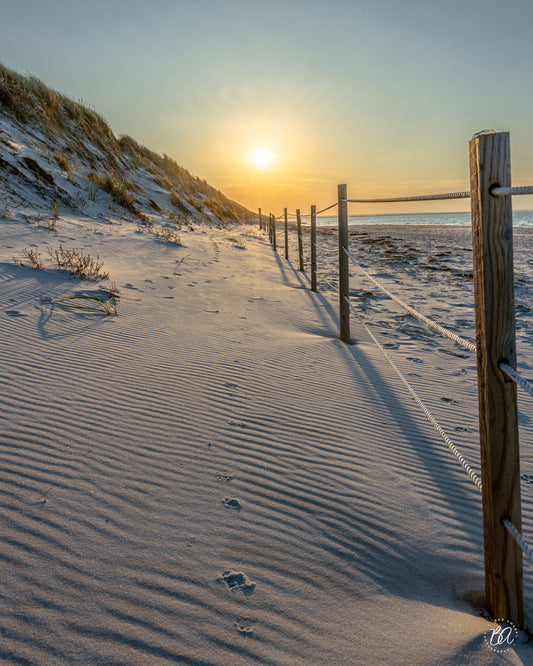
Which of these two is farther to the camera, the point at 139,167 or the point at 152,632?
the point at 139,167

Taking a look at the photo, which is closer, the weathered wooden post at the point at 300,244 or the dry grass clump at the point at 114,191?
the weathered wooden post at the point at 300,244

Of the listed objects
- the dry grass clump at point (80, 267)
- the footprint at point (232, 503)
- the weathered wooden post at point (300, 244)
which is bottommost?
the footprint at point (232, 503)

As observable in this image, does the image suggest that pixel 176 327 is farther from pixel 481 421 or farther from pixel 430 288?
pixel 430 288

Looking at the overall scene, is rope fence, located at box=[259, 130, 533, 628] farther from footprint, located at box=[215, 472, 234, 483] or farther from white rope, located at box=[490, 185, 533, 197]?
footprint, located at box=[215, 472, 234, 483]

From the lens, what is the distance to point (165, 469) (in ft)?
7.80

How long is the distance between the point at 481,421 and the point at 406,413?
78.4 inches

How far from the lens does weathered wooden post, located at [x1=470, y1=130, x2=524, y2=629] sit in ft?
4.50

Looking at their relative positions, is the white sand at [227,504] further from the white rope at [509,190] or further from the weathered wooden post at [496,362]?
the white rope at [509,190]

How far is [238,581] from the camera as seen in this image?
1.71 m

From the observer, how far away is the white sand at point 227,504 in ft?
4.93

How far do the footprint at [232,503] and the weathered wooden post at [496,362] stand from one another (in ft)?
3.74

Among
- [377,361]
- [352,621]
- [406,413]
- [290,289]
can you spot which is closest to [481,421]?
[352,621]

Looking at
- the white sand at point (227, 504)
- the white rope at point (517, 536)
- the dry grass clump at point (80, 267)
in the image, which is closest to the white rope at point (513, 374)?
the white rope at point (517, 536)

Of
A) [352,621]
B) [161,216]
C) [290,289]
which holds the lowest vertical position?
[352,621]
